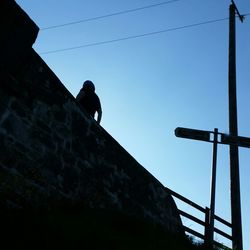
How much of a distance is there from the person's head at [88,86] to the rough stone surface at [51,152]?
1704 mm

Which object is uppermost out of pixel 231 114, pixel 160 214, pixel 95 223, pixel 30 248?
pixel 231 114

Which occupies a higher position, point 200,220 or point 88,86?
point 88,86

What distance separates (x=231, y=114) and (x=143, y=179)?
9.57 feet

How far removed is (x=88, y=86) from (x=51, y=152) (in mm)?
3235

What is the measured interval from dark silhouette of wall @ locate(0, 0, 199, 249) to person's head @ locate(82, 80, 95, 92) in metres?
1.68

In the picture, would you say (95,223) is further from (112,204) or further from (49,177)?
(112,204)

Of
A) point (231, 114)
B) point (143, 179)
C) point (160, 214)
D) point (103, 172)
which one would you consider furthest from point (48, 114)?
point (231, 114)

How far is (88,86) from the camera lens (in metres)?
9.14

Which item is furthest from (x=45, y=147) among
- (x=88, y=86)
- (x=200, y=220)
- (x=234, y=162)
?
(x=200, y=220)

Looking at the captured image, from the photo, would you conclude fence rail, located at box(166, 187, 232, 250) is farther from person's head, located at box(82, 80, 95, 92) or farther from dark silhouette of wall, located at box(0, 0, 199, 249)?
person's head, located at box(82, 80, 95, 92)

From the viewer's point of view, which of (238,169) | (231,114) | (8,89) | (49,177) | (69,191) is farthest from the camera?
(231,114)

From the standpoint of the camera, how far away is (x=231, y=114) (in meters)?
9.93

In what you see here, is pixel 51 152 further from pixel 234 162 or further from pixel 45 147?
pixel 234 162

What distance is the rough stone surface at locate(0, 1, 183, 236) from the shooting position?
5.43 m
